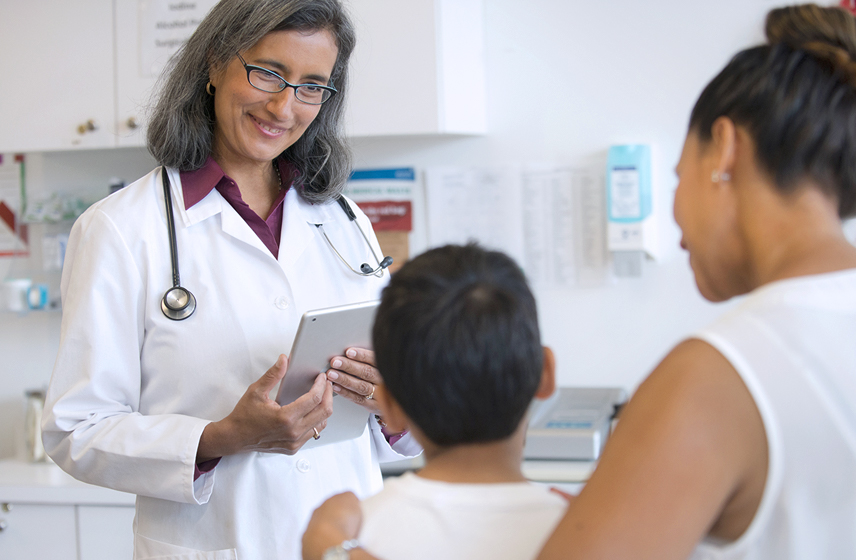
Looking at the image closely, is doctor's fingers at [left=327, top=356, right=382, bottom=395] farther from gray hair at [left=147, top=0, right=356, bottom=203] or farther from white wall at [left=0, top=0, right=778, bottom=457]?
white wall at [left=0, top=0, right=778, bottom=457]

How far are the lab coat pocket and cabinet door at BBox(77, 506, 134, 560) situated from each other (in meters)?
0.96

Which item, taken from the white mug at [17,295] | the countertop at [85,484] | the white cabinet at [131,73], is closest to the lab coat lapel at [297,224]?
the white cabinet at [131,73]

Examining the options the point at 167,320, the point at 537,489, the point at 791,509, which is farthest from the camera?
the point at 167,320

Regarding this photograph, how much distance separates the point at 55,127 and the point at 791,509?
2356mm

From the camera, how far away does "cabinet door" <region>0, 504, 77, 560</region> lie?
213cm

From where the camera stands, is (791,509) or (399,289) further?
(399,289)

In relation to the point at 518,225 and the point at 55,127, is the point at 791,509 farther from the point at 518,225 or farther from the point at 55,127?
the point at 55,127

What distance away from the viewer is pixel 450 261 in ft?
2.46

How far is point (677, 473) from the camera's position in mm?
566

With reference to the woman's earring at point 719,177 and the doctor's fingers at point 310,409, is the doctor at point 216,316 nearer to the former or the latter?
the doctor's fingers at point 310,409

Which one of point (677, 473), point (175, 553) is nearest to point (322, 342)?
point (175, 553)

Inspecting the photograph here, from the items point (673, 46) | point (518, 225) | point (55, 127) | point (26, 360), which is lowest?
point (26, 360)

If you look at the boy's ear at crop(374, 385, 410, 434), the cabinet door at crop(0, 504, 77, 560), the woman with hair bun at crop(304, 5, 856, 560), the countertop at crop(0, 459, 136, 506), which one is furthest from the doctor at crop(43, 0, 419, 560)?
the cabinet door at crop(0, 504, 77, 560)

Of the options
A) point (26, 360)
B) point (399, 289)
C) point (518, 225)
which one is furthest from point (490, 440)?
point (26, 360)
